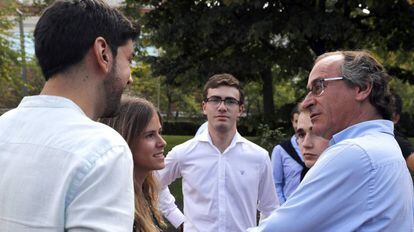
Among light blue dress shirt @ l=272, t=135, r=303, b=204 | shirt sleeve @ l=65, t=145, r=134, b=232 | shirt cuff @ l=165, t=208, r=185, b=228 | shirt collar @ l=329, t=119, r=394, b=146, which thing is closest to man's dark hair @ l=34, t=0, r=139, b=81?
shirt sleeve @ l=65, t=145, r=134, b=232

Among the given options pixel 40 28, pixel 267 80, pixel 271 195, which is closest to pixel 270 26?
pixel 267 80

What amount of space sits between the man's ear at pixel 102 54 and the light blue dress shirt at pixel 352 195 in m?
1.21

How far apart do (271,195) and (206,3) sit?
12694 mm

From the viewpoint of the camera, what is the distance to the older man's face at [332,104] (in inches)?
122

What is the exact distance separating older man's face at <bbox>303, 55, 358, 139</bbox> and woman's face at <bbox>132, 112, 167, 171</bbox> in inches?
38.8

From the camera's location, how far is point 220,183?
525 cm

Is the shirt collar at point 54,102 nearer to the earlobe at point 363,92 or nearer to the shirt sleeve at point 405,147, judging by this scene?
the earlobe at point 363,92

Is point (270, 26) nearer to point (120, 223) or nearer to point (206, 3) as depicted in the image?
point (206, 3)

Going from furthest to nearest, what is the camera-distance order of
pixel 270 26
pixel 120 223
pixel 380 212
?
pixel 270 26
pixel 380 212
pixel 120 223

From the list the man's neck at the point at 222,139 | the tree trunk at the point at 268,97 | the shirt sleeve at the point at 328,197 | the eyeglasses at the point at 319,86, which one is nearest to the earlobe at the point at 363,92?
the eyeglasses at the point at 319,86

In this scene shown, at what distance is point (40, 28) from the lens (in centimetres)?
198

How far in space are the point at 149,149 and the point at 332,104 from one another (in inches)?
45.0

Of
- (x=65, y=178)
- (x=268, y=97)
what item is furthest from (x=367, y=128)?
(x=268, y=97)

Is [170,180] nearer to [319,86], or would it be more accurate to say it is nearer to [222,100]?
[222,100]
